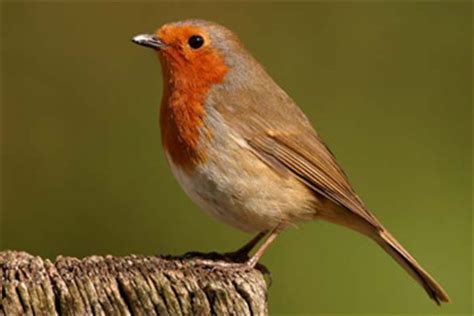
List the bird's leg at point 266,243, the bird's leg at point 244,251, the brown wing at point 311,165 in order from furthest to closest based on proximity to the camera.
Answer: the brown wing at point 311,165 < the bird's leg at point 244,251 < the bird's leg at point 266,243

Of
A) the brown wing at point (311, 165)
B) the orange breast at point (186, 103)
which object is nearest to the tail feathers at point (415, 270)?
the brown wing at point (311, 165)

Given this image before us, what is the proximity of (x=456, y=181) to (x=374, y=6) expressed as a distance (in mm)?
1568

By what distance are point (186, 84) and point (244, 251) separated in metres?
0.79

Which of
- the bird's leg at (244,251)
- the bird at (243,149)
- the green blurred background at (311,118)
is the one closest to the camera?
the bird at (243,149)

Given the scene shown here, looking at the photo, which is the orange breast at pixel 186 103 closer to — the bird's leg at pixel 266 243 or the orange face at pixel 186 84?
the orange face at pixel 186 84

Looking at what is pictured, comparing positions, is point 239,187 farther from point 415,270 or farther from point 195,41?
point 415,270

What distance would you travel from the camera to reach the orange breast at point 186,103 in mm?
4859

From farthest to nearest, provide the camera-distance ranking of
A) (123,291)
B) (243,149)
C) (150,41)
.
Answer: (150,41), (243,149), (123,291)

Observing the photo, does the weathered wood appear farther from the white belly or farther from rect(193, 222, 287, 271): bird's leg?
the white belly

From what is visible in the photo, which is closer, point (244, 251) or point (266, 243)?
point (266, 243)

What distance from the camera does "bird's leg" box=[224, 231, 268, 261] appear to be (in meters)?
4.96

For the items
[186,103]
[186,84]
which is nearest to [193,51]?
[186,84]

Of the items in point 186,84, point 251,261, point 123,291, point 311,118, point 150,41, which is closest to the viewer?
point 123,291

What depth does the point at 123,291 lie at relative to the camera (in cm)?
361
